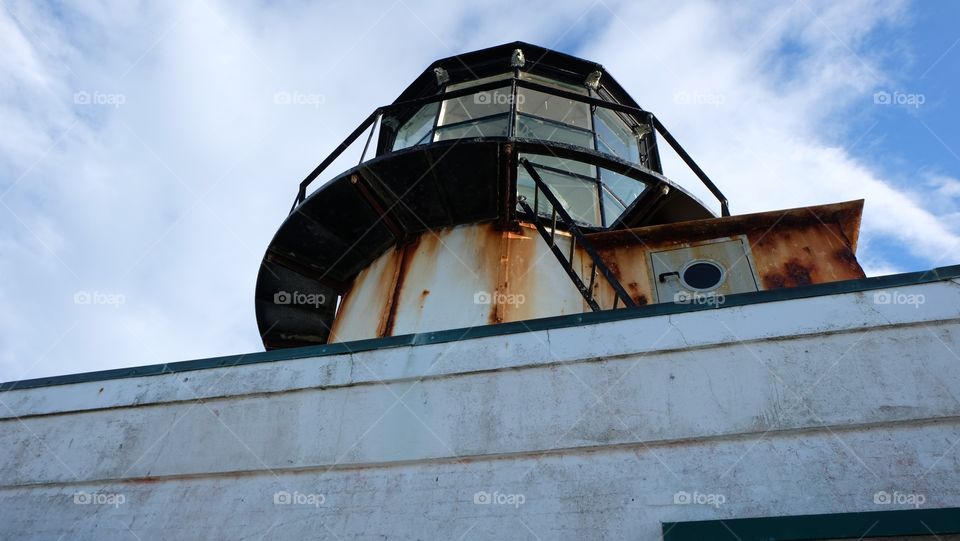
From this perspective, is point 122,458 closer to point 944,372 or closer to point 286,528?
point 286,528

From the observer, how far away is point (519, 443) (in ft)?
13.3

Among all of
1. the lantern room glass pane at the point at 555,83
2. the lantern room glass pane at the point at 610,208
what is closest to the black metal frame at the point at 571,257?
the lantern room glass pane at the point at 610,208

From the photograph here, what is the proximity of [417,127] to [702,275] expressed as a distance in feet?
16.5

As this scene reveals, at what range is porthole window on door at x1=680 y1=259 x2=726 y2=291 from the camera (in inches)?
253

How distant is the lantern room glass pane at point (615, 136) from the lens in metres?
9.47

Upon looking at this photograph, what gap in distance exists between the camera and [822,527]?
10.6 ft

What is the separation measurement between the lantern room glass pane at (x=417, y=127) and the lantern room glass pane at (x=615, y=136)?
232 centimetres

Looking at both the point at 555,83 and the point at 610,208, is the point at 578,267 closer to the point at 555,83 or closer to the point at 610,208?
the point at 610,208

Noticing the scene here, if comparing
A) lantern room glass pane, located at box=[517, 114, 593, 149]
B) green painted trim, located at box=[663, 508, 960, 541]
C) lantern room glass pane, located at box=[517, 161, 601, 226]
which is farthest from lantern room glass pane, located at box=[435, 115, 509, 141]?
green painted trim, located at box=[663, 508, 960, 541]

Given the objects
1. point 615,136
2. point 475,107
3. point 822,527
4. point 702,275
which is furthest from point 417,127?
point 822,527

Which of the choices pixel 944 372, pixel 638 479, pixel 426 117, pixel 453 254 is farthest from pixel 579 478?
pixel 426 117

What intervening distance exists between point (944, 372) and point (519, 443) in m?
2.38

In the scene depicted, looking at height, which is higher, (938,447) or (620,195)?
(620,195)

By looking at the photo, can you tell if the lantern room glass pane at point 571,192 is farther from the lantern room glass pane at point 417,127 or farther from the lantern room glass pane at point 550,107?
the lantern room glass pane at point 417,127
